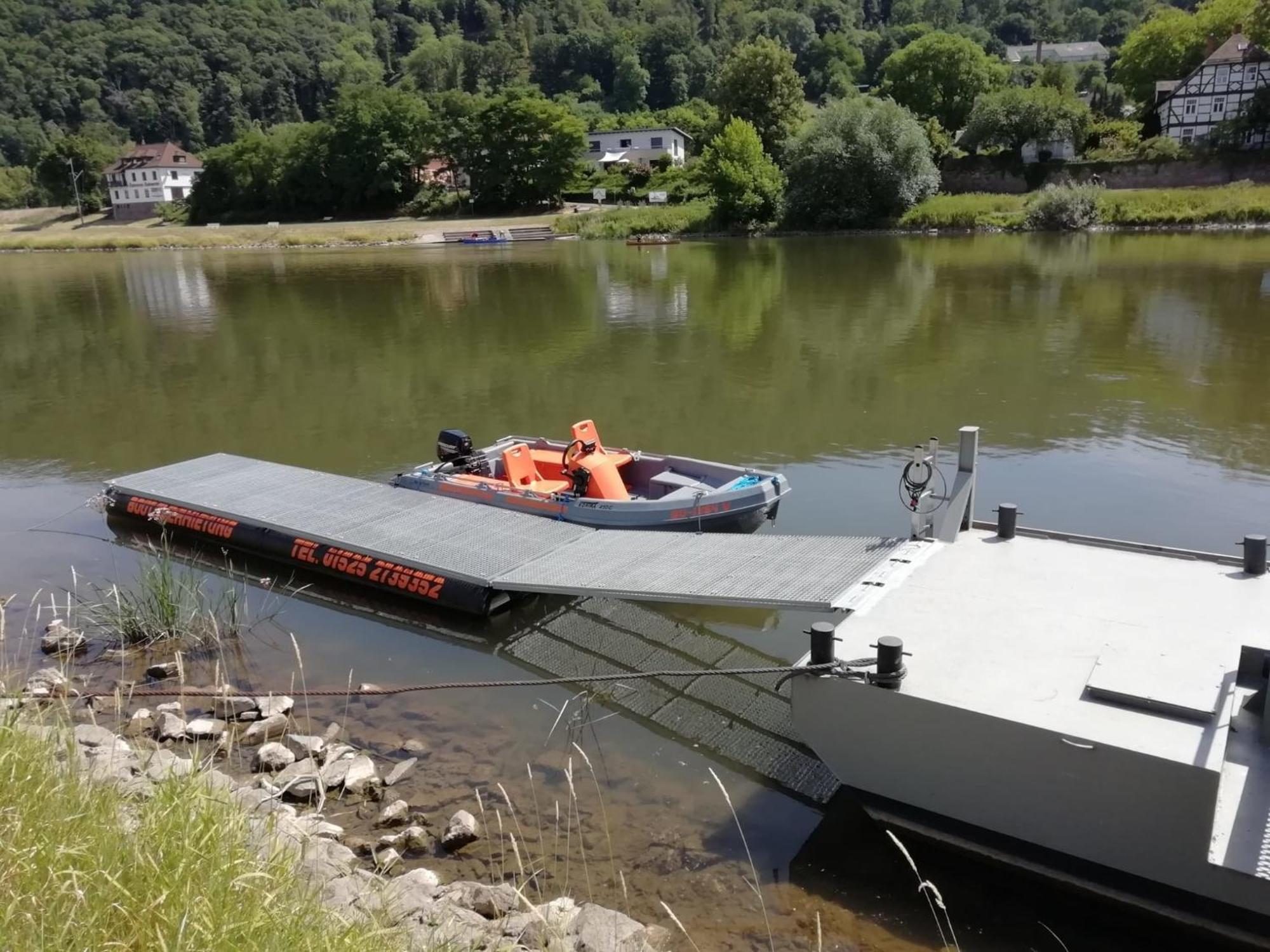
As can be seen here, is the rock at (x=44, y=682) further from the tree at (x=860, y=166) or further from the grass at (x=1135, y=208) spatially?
the tree at (x=860, y=166)

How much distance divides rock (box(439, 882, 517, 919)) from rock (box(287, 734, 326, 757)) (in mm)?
2114

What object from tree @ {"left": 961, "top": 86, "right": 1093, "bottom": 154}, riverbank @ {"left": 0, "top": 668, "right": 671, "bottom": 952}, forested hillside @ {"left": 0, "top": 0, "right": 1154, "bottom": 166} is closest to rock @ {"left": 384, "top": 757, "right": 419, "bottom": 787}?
riverbank @ {"left": 0, "top": 668, "right": 671, "bottom": 952}

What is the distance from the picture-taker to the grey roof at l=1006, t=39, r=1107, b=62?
12466cm

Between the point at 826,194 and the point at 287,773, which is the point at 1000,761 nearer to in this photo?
the point at 287,773

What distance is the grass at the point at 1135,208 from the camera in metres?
49.9

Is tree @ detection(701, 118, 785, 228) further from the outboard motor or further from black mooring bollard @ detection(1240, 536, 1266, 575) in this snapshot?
black mooring bollard @ detection(1240, 536, 1266, 575)

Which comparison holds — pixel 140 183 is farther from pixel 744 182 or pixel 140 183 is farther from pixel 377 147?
pixel 744 182

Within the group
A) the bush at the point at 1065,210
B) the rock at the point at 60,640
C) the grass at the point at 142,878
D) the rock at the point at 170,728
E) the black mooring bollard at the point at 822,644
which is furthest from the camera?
the bush at the point at 1065,210

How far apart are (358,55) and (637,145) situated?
11493 cm

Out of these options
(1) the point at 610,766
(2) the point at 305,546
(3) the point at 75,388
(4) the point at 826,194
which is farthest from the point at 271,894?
(4) the point at 826,194

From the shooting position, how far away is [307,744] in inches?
290

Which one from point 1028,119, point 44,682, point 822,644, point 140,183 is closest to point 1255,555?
point 822,644

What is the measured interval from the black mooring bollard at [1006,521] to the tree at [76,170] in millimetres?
110263

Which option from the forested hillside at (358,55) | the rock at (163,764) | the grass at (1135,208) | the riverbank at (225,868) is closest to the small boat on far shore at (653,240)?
the grass at (1135,208)
